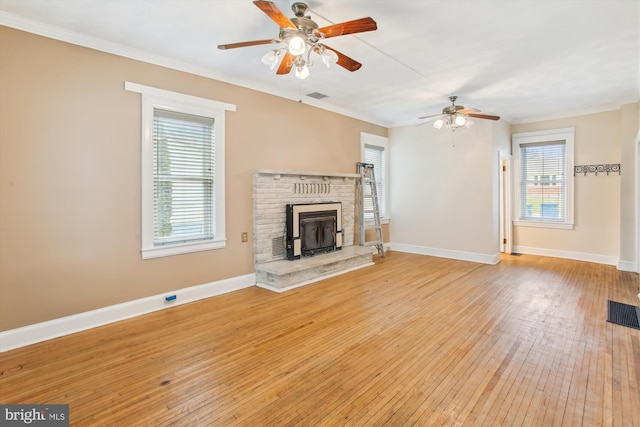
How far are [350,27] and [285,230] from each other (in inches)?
121

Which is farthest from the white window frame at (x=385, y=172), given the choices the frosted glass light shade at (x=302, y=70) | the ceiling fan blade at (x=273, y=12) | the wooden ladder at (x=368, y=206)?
the ceiling fan blade at (x=273, y=12)

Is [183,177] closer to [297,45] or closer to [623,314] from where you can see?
[297,45]

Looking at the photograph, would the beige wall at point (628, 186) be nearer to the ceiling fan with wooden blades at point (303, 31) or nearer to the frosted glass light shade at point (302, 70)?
the ceiling fan with wooden blades at point (303, 31)

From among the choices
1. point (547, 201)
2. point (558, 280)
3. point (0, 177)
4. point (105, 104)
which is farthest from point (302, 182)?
point (547, 201)

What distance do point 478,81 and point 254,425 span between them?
4596 millimetres

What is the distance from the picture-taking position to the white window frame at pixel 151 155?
337 centimetres

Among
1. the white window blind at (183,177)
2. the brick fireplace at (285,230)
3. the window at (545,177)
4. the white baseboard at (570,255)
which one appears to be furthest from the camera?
the window at (545,177)

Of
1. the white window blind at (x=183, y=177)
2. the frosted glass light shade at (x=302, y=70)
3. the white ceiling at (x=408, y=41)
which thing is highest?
the white ceiling at (x=408, y=41)

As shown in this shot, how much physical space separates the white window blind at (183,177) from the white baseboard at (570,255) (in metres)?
6.29

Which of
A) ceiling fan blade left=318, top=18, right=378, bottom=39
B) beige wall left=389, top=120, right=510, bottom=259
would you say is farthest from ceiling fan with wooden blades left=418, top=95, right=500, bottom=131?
ceiling fan blade left=318, top=18, right=378, bottom=39

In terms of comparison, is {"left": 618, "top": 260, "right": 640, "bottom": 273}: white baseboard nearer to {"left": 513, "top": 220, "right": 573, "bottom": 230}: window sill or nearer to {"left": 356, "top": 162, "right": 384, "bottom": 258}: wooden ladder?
{"left": 513, "top": 220, "right": 573, "bottom": 230}: window sill

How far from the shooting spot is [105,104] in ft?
10.3

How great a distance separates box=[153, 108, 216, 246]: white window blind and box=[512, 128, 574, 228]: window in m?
6.14

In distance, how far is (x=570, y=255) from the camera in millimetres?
5988
